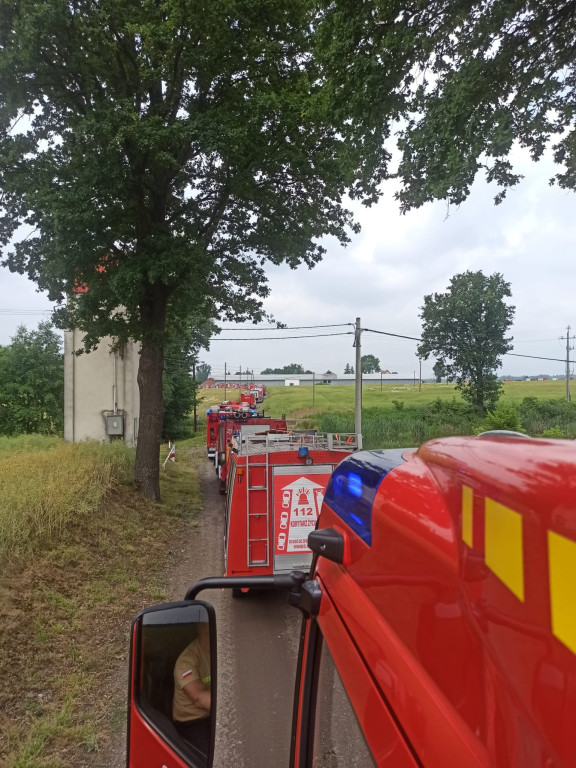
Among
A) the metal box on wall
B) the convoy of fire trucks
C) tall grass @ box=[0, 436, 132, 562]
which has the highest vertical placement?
the convoy of fire trucks

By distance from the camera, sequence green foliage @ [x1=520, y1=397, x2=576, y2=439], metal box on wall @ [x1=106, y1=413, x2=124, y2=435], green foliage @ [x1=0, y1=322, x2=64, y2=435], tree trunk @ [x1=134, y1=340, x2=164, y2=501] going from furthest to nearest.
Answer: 1. green foliage @ [x1=520, y1=397, x2=576, y2=439]
2. green foliage @ [x1=0, y1=322, x2=64, y2=435]
3. metal box on wall @ [x1=106, y1=413, x2=124, y2=435]
4. tree trunk @ [x1=134, y1=340, x2=164, y2=501]

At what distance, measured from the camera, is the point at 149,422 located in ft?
40.6

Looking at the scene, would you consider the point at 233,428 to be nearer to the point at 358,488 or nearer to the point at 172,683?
the point at 172,683

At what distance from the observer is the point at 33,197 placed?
29.6ft

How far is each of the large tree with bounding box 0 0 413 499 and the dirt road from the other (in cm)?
555

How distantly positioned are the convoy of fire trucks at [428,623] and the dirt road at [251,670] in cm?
270

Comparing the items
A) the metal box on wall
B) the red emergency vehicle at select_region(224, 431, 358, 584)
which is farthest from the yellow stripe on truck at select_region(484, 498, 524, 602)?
the metal box on wall

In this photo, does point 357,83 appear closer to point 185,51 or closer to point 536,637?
point 185,51

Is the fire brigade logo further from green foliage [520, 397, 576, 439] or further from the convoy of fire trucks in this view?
green foliage [520, 397, 576, 439]

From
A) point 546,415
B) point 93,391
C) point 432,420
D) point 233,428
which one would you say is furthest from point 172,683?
point 546,415

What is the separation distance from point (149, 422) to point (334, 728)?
37.6ft

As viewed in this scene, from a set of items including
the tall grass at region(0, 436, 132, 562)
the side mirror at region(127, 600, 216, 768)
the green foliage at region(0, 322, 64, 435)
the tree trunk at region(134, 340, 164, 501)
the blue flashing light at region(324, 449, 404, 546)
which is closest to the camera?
the blue flashing light at region(324, 449, 404, 546)

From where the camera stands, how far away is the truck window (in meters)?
1.16

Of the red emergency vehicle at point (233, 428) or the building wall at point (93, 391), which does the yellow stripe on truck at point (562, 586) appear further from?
the building wall at point (93, 391)
